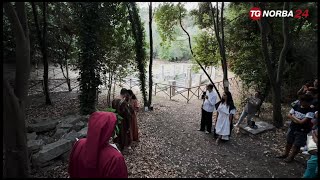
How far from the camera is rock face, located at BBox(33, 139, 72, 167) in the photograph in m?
4.97

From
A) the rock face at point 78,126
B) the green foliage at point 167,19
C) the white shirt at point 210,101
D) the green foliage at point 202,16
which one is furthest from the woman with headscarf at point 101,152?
the green foliage at point 202,16

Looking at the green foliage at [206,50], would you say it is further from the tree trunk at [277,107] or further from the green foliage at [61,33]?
the green foliage at [61,33]

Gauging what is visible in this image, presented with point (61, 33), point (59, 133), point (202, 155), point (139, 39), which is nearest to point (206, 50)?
point (139, 39)

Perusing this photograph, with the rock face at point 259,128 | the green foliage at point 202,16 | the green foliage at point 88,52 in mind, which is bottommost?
the rock face at point 259,128

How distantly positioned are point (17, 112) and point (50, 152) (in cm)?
190

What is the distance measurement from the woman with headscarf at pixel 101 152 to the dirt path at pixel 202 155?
9.52 feet

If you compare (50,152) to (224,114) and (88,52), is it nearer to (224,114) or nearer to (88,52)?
(88,52)

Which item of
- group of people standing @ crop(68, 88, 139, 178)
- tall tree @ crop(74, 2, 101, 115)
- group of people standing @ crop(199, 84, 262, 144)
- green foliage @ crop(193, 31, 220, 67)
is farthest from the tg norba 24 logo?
group of people standing @ crop(68, 88, 139, 178)

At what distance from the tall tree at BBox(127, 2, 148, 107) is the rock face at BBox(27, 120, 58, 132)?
5.13 meters

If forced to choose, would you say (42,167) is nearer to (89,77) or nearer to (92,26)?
(89,77)

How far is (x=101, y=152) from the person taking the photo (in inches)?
100

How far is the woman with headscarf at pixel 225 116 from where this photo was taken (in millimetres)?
7062

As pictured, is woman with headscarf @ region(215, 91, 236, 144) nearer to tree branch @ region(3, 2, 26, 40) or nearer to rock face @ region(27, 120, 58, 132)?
rock face @ region(27, 120, 58, 132)

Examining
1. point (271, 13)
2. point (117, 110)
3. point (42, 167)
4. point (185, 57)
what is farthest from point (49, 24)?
point (185, 57)
